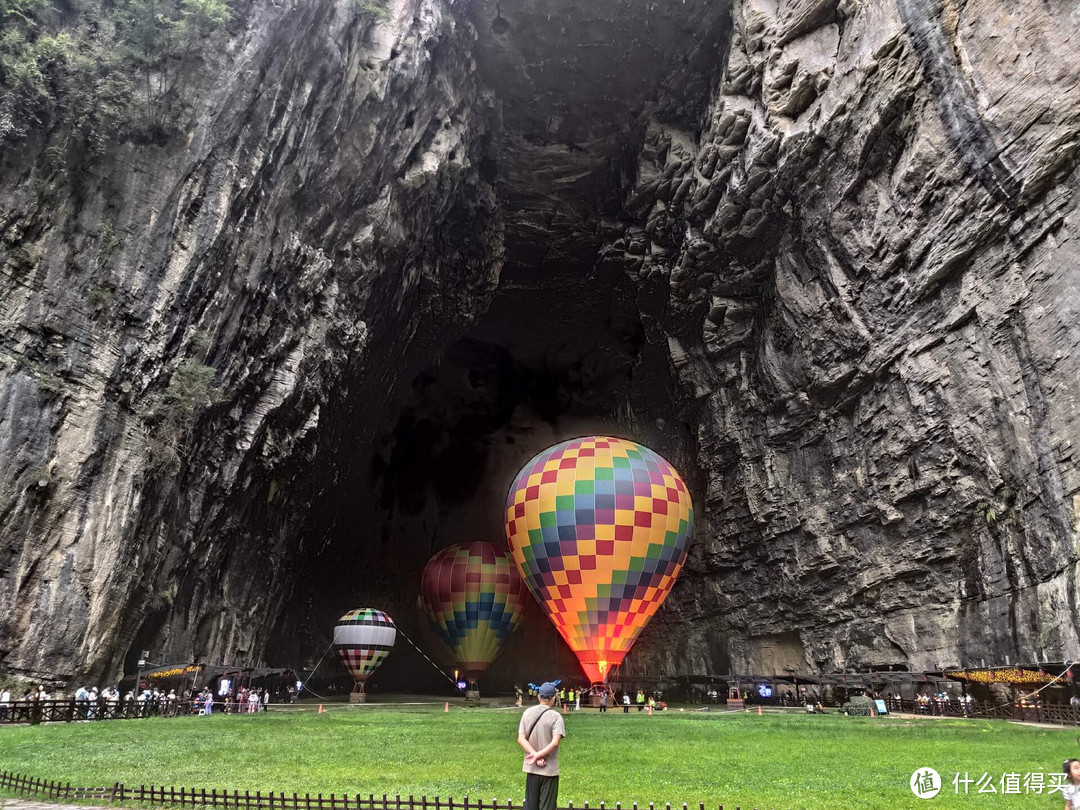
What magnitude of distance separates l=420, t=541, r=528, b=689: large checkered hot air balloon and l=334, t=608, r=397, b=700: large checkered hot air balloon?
147 inches

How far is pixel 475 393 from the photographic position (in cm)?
6069

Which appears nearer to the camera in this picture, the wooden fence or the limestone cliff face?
the wooden fence

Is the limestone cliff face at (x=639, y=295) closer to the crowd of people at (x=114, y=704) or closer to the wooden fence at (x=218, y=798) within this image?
the crowd of people at (x=114, y=704)

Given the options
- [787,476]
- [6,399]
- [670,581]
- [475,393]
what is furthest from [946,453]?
[475,393]

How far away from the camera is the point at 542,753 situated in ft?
21.1

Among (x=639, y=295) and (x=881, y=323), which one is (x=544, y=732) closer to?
(x=881, y=323)

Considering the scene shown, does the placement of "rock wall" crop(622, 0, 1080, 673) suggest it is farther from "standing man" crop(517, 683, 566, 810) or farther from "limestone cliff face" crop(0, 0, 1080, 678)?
"standing man" crop(517, 683, 566, 810)

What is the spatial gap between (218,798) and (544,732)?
5.56 metres

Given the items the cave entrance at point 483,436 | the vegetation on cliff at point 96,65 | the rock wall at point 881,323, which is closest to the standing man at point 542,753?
the rock wall at point 881,323

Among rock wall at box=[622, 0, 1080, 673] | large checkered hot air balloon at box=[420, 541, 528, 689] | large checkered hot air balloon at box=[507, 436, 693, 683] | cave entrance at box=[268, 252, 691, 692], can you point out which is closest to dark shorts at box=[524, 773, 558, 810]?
large checkered hot air balloon at box=[507, 436, 693, 683]

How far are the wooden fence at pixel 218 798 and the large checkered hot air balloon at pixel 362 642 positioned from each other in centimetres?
3015

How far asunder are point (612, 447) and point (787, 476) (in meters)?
11.9

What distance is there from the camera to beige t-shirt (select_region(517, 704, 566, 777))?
6477 millimetres

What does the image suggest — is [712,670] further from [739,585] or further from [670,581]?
[670,581]
